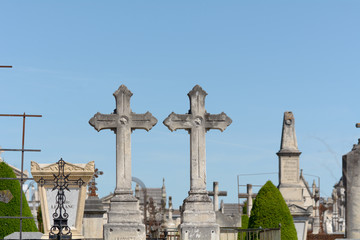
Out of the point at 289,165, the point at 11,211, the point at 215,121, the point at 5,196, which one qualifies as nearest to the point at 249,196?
the point at 289,165

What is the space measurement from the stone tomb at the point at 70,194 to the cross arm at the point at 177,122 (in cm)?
468

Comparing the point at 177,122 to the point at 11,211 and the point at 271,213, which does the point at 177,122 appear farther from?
the point at 11,211

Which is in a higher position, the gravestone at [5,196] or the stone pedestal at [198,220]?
the gravestone at [5,196]

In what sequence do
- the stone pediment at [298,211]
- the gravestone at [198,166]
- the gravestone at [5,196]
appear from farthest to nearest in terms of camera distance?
the stone pediment at [298,211] → the gravestone at [5,196] → the gravestone at [198,166]

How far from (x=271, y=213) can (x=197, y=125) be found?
5.31 meters

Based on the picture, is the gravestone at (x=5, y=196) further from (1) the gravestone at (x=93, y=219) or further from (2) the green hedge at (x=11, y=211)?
(1) the gravestone at (x=93, y=219)

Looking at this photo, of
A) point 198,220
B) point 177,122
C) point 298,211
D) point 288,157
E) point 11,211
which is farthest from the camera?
point 288,157

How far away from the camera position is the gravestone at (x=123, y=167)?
693 inches

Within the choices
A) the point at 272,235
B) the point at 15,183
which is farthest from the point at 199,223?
the point at 15,183

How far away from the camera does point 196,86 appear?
1847 centimetres

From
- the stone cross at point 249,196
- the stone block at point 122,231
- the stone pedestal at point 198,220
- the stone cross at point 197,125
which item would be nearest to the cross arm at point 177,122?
the stone cross at point 197,125

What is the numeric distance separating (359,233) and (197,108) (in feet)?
21.9

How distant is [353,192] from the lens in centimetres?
1311

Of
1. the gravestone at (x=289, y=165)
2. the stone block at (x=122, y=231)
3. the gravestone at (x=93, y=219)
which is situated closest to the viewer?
the stone block at (x=122, y=231)
